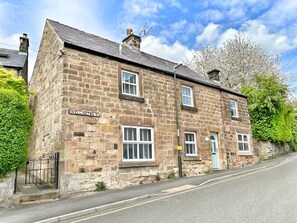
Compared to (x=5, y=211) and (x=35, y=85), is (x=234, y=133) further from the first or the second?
(x=5, y=211)

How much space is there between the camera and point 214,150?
15.9 metres

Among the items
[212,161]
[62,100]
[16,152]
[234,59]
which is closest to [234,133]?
[212,161]

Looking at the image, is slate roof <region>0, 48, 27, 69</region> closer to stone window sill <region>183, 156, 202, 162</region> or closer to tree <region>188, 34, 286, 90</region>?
stone window sill <region>183, 156, 202, 162</region>

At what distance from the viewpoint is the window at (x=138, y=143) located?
11.1 meters

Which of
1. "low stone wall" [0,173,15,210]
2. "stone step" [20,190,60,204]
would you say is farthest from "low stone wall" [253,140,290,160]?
"low stone wall" [0,173,15,210]

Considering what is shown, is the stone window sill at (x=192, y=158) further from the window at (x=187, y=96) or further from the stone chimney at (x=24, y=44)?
the stone chimney at (x=24, y=44)

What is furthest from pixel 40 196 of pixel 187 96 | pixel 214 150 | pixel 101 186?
pixel 214 150

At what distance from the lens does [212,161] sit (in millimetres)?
15461

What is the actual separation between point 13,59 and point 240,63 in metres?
25.5

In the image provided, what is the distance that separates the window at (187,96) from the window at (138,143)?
3.53 meters

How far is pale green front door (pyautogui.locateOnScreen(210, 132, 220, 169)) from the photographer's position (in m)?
15.6

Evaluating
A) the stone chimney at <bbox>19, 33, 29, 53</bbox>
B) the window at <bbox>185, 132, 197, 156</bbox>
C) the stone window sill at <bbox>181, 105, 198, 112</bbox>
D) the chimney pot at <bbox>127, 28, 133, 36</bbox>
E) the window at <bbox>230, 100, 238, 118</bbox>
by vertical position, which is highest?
the stone chimney at <bbox>19, 33, 29, 53</bbox>

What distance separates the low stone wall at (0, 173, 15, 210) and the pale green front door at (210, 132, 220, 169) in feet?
37.6

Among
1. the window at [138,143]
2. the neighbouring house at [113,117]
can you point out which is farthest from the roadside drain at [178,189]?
the window at [138,143]
